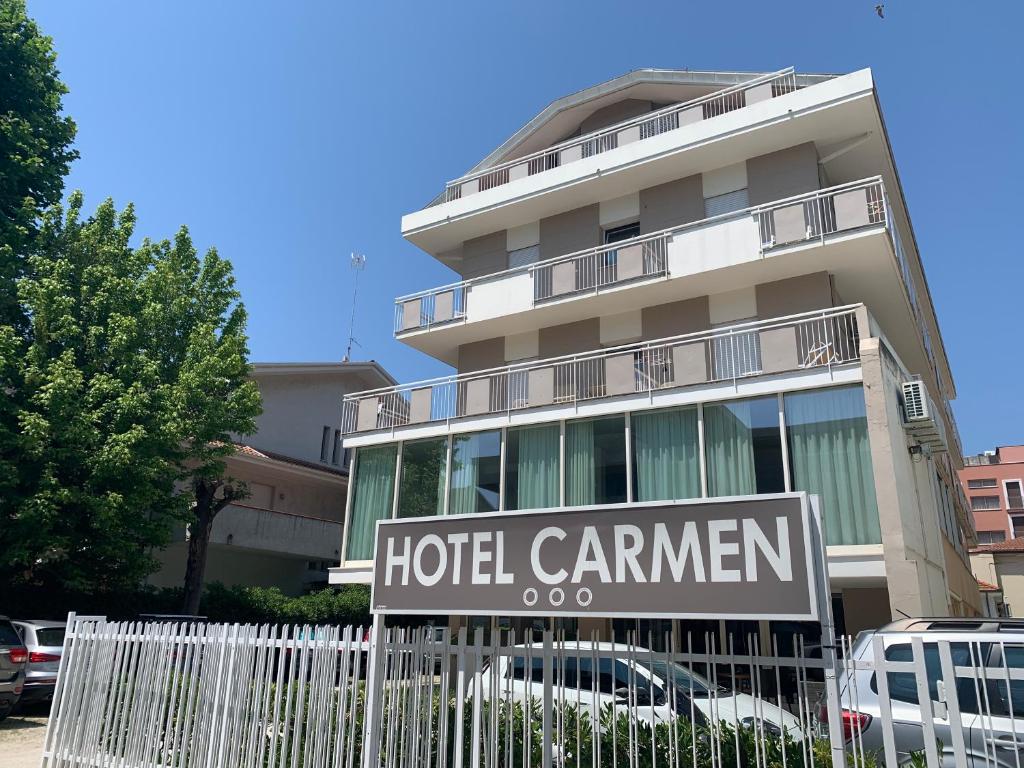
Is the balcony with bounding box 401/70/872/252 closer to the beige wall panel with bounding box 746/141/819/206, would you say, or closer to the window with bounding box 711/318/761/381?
the beige wall panel with bounding box 746/141/819/206

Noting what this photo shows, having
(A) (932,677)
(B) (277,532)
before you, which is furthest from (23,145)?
(A) (932,677)

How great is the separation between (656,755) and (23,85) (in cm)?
2176

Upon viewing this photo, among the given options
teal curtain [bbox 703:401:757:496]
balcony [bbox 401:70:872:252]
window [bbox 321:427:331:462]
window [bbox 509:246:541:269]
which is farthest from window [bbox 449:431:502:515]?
window [bbox 321:427:331:462]

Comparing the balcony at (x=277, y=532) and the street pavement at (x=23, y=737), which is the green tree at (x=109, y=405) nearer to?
the balcony at (x=277, y=532)

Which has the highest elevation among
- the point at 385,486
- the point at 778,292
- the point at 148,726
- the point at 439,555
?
the point at 778,292

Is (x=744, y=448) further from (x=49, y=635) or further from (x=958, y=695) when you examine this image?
(x=49, y=635)

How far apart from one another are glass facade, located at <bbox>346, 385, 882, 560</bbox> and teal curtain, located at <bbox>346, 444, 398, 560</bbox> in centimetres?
3

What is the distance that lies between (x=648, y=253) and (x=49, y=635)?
1350 cm

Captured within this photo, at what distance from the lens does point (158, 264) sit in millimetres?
19406

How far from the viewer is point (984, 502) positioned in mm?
67000

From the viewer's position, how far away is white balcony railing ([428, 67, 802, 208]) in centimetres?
1634

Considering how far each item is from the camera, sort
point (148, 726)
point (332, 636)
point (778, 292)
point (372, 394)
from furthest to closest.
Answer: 1. point (372, 394)
2. point (778, 292)
3. point (148, 726)
4. point (332, 636)

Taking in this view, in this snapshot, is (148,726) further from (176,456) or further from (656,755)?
(176,456)

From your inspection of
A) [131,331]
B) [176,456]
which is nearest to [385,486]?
[176,456]
